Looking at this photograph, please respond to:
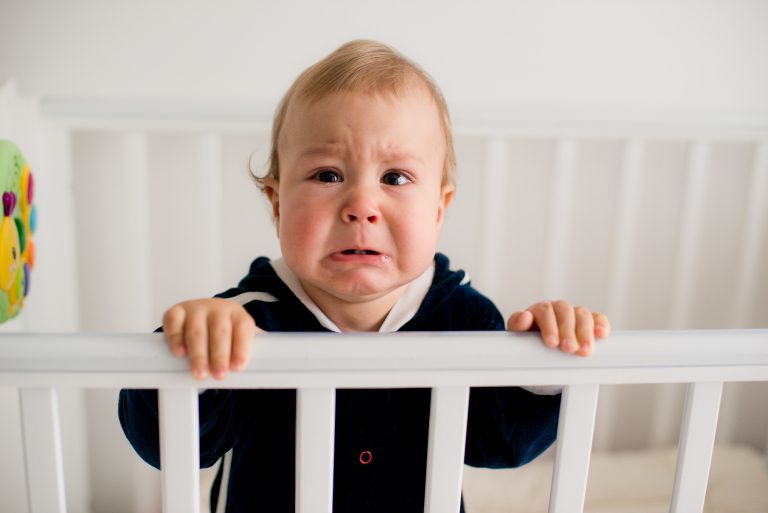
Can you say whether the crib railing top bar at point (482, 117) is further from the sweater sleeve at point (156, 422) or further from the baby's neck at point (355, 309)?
the sweater sleeve at point (156, 422)

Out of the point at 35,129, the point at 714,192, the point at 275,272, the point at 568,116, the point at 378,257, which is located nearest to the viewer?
the point at 378,257

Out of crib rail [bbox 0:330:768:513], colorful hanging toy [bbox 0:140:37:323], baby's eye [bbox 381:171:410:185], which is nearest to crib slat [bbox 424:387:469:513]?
crib rail [bbox 0:330:768:513]

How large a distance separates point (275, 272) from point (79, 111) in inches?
19.3

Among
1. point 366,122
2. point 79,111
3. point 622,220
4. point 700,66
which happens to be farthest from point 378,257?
point 700,66

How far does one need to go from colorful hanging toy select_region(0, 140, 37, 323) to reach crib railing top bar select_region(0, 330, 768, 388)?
39 cm

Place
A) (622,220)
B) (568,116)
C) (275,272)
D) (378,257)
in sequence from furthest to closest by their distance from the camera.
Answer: (622,220) → (568,116) → (275,272) → (378,257)

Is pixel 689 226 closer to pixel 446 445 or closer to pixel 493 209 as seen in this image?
pixel 493 209

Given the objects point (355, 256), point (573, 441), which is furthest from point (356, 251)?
point (573, 441)

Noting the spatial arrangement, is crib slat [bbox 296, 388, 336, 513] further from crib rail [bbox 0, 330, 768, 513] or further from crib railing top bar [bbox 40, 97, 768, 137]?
crib railing top bar [bbox 40, 97, 768, 137]

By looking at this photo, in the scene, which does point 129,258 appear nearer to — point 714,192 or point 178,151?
point 178,151

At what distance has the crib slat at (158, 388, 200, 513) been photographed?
49cm

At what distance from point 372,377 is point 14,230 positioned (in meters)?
0.57

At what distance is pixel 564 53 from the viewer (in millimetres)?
1267

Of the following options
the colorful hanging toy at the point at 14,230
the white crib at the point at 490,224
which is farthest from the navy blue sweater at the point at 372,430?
the white crib at the point at 490,224
